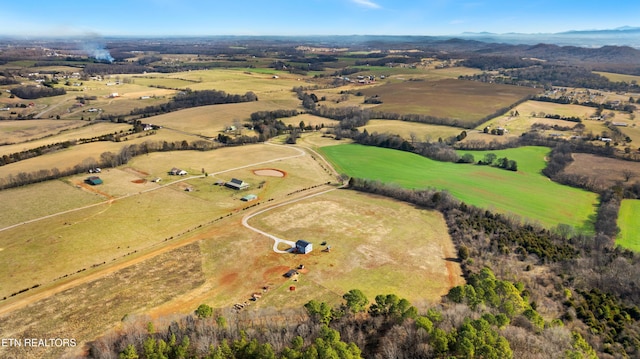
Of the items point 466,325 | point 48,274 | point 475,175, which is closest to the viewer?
point 466,325

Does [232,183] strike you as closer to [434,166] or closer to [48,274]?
[48,274]

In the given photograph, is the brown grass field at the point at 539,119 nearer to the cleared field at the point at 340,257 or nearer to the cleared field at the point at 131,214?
the cleared field at the point at 340,257

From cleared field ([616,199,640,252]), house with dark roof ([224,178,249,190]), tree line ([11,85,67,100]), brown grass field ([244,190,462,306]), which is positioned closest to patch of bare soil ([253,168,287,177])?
house with dark roof ([224,178,249,190])

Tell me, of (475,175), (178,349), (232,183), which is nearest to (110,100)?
(232,183)

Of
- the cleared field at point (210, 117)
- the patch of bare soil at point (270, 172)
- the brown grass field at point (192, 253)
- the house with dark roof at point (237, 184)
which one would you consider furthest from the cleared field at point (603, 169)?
the cleared field at point (210, 117)

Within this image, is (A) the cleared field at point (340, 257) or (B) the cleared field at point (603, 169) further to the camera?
(B) the cleared field at point (603, 169)

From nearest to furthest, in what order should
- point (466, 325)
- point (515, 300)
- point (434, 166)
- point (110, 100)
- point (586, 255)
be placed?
point (466, 325) < point (515, 300) < point (586, 255) < point (434, 166) < point (110, 100)
